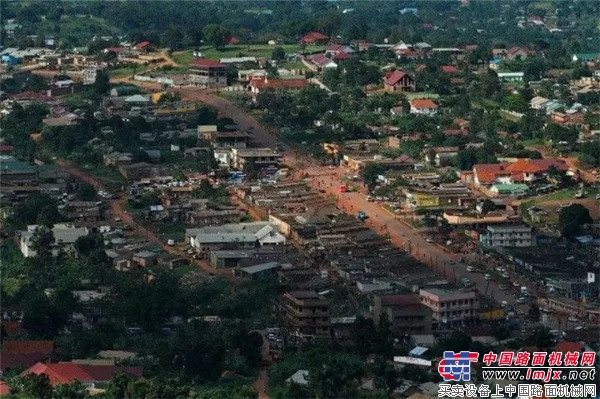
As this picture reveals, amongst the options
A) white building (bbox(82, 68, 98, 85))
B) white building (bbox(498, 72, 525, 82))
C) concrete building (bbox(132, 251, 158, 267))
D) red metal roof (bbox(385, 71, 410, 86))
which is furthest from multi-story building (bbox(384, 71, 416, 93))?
concrete building (bbox(132, 251, 158, 267))

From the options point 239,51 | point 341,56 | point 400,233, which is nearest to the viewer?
point 400,233

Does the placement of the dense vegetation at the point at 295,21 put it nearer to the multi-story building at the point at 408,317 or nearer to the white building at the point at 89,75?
the white building at the point at 89,75

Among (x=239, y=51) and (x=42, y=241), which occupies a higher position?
(x=42, y=241)

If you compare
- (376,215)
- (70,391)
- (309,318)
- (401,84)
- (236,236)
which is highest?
(70,391)

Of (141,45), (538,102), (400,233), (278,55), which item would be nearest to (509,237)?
(400,233)

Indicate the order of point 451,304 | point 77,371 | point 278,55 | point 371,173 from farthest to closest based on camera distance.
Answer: point 278,55
point 371,173
point 451,304
point 77,371

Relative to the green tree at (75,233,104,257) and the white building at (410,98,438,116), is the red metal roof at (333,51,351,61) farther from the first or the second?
the green tree at (75,233,104,257)

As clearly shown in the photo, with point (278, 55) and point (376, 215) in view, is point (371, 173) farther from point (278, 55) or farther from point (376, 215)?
point (278, 55)

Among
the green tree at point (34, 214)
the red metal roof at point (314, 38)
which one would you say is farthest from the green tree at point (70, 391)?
the red metal roof at point (314, 38)
